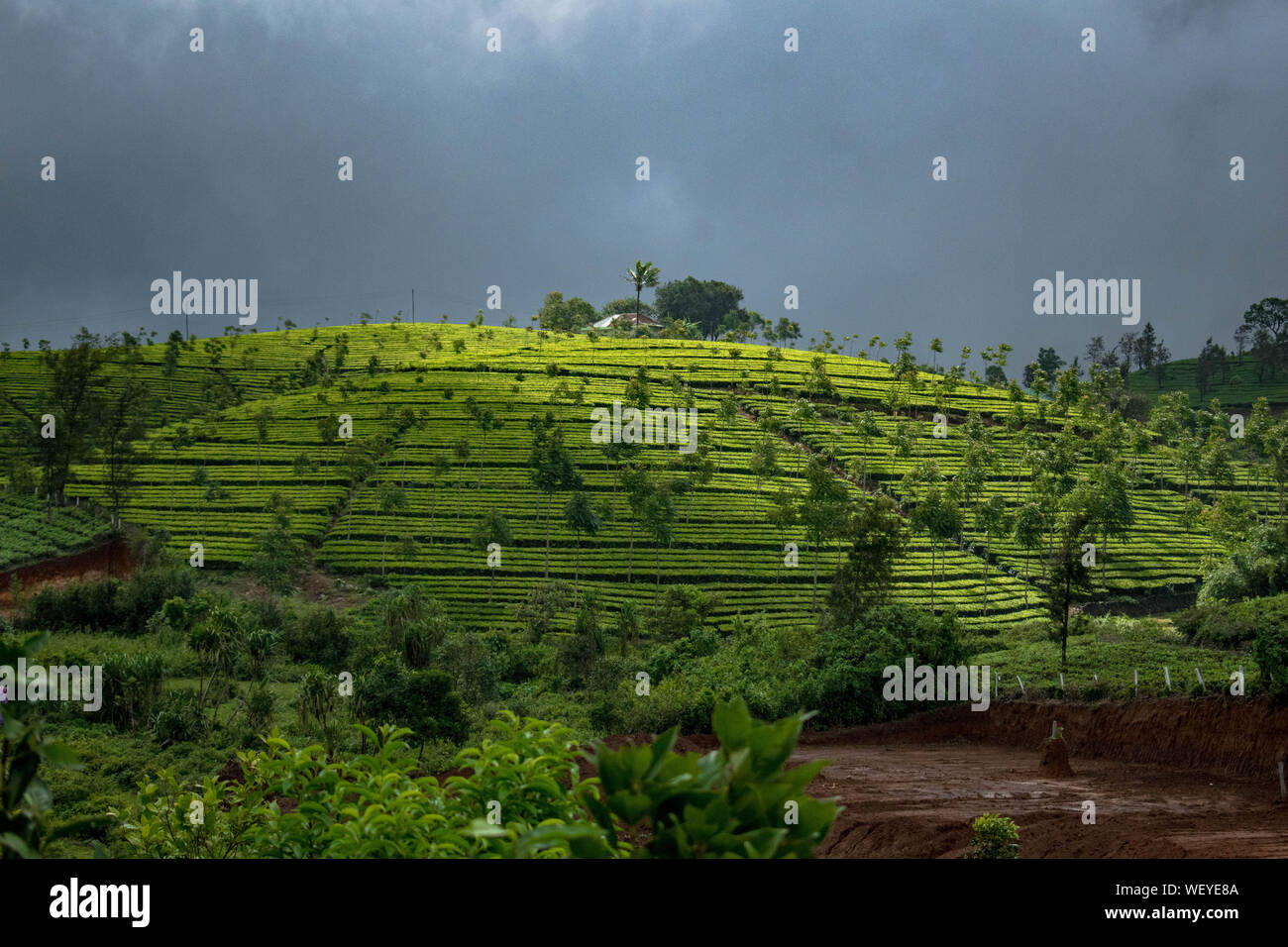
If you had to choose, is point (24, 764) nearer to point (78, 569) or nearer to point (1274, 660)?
point (1274, 660)

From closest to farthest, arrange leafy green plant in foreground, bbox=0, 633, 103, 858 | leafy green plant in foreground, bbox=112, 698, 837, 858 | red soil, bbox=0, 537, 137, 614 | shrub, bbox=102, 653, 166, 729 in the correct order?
leafy green plant in foreground, bbox=112, 698, 837, 858, leafy green plant in foreground, bbox=0, 633, 103, 858, shrub, bbox=102, 653, 166, 729, red soil, bbox=0, 537, 137, 614

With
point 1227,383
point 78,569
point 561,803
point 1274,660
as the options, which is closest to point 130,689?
point 78,569

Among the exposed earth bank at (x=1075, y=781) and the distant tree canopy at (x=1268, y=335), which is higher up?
the distant tree canopy at (x=1268, y=335)

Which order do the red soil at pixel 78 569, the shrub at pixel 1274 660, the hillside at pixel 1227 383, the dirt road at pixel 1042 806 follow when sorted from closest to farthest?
1. the dirt road at pixel 1042 806
2. the shrub at pixel 1274 660
3. the red soil at pixel 78 569
4. the hillside at pixel 1227 383

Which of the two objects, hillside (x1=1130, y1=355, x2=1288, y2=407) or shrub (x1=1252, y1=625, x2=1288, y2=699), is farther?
hillside (x1=1130, y1=355, x2=1288, y2=407)

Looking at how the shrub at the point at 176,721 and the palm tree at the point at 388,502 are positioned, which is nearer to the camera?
the shrub at the point at 176,721

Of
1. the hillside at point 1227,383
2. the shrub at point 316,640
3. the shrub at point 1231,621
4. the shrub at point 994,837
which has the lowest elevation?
the shrub at point 316,640

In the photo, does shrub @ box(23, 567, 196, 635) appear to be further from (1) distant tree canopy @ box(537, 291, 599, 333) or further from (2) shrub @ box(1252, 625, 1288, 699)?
(1) distant tree canopy @ box(537, 291, 599, 333)

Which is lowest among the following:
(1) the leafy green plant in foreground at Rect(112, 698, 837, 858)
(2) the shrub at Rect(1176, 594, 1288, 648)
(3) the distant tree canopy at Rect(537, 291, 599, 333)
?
(2) the shrub at Rect(1176, 594, 1288, 648)

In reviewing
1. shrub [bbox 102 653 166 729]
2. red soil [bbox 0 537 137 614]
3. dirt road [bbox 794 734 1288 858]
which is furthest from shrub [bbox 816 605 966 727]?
red soil [bbox 0 537 137 614]

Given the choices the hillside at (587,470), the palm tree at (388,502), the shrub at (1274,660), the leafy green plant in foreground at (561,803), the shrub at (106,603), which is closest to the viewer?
the leafy green plant in foreground at (561,803)

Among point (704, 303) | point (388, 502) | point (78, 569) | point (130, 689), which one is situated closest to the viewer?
point (130, 689)

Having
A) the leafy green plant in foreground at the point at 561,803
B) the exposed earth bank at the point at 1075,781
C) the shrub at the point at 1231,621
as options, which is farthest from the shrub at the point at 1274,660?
the leafy green plant in foreground at the point at 561,803

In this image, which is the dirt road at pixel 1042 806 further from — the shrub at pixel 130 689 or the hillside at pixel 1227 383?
the hillside at pixel 1227 383
